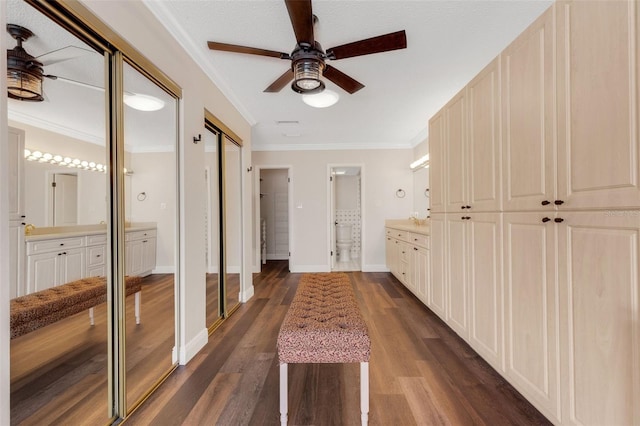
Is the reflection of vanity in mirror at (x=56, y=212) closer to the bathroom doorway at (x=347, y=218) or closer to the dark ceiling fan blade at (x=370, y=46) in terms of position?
the dark ceiling fan blade at (x=370, y=46)

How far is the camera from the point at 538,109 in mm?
1385

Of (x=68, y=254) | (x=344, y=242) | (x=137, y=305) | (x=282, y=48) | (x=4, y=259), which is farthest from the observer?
(x=344, y=242)

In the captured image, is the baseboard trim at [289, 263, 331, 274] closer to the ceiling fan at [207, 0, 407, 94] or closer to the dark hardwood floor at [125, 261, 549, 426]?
the dark hardwood floor at [125, 261, 549, 426]

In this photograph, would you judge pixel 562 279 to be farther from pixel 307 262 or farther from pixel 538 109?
pixel 307 262

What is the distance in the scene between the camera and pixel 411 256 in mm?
3492

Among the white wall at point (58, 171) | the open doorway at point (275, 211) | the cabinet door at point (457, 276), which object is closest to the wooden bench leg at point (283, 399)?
the white wall at point (58, 171)

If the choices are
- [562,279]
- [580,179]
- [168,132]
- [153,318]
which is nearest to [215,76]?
[168,132]

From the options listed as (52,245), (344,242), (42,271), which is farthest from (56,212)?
(344,242)

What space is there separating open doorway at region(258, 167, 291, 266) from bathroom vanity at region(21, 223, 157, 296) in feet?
17.2

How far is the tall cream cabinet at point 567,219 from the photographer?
0.99 m

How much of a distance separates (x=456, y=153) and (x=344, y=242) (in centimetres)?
409

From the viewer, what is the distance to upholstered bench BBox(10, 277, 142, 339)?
106cm

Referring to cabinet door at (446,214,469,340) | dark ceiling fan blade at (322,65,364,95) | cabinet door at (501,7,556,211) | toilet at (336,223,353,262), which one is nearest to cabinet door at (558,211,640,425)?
cabinet door at (501,7,556,211)

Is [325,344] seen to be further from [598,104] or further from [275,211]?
[275,211]
